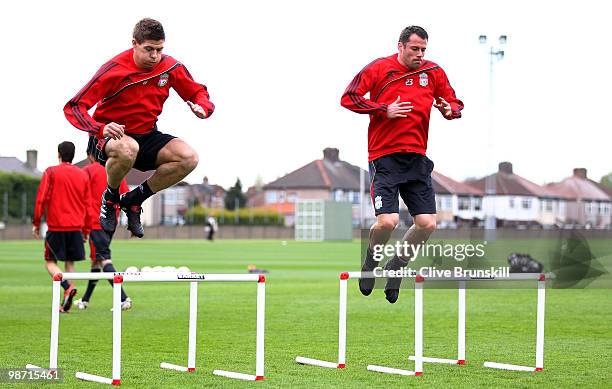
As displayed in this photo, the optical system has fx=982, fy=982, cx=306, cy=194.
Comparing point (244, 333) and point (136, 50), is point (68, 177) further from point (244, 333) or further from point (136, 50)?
point (136, 50)

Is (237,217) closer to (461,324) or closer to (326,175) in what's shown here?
(326,175)

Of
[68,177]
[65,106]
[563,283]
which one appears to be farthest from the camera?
[563,283]

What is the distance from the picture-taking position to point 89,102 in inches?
324

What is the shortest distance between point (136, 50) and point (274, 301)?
35.5 feet

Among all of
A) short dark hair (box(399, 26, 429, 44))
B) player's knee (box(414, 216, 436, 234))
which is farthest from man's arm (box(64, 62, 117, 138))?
player's knee (box(414, 216, 436, 234))

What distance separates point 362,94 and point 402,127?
0.51 m

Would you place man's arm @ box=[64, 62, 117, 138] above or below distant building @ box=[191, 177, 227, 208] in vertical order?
below

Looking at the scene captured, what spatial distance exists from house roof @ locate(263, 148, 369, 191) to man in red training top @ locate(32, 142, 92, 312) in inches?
4240

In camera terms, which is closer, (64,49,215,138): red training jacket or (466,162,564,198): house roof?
(64,49,215,138): red training jacket

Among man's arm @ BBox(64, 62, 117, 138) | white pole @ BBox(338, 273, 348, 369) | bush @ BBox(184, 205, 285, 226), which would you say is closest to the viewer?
man's arm @ BBox(64, 62, 117, 138)

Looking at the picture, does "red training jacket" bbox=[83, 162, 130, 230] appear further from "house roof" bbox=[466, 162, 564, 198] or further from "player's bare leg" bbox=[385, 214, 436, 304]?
"house roof" bbox=[466, 162, 564, 198]

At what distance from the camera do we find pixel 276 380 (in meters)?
9.09

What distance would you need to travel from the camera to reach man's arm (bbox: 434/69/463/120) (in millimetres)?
9805

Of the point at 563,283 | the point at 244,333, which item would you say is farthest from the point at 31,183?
the point at 244,333
